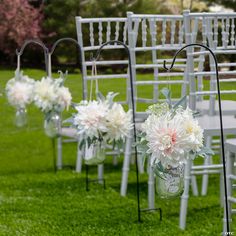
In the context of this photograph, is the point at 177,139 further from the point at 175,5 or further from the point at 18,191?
the point at 175,5

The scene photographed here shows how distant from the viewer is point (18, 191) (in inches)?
179

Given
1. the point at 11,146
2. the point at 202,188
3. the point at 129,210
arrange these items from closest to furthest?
the point at 129,210 < the point at 202,188 < the point at 11,146

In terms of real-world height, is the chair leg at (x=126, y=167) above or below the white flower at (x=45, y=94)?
below

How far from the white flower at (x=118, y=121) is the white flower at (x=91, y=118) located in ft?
0.09

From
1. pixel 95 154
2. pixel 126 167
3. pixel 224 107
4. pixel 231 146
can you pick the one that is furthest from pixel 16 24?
pixel 231 146

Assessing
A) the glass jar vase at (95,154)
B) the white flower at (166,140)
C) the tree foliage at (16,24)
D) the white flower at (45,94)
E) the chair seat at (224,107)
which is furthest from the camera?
the tree foliage at (16,24)

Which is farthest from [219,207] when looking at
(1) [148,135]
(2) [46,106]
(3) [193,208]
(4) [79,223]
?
(1) [148,135]

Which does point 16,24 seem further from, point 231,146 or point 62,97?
point 231,146

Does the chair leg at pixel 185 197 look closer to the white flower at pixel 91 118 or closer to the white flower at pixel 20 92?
the white flower at pixel 91 118

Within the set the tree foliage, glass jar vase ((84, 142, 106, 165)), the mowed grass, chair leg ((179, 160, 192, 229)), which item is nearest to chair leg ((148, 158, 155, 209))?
the mowed grass

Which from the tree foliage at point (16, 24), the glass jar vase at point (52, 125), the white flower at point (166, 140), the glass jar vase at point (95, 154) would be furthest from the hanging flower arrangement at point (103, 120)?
the tree foliage at point (16, 24)

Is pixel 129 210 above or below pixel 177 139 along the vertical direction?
below

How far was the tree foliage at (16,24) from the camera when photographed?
16734mm

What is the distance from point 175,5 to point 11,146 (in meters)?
12.6
